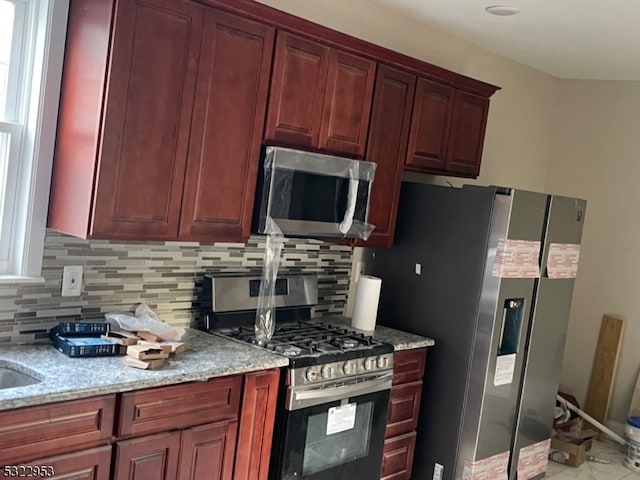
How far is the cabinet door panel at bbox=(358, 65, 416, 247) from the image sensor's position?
11.4ft

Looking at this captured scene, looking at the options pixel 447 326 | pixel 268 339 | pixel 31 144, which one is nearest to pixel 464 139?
pixel 447 326

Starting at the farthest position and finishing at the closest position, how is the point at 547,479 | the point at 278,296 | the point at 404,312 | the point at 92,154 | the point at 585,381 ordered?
the point at 585,381, the point at 547,479, the point at 404,312, the point at 278,296, the point at 92,154

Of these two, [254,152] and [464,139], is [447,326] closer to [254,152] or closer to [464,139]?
[464,139]

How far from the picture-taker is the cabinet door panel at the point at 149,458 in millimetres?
2318

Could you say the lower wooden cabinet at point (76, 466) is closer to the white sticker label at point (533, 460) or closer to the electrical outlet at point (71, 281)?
the electrical outlet at point (71, 281)

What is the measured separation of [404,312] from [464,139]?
1061 mm

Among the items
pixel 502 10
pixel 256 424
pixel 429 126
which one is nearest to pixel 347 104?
pixel 429 126

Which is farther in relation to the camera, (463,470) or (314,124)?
(463,470)

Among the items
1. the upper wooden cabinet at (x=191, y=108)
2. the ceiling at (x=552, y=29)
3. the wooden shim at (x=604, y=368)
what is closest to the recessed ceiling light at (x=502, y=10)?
the ceiling at (x=552, y=29)

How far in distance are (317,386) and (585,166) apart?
327 centimetres

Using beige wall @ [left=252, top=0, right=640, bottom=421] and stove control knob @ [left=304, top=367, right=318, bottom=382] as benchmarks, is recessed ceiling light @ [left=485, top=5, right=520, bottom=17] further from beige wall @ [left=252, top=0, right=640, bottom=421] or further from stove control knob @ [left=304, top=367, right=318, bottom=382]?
stove control knob @ [left=304, top=367, right=318, bottom=382]

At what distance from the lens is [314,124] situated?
316 cm

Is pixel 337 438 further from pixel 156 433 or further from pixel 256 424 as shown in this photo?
pixel 156 433

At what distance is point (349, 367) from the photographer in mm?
3072
